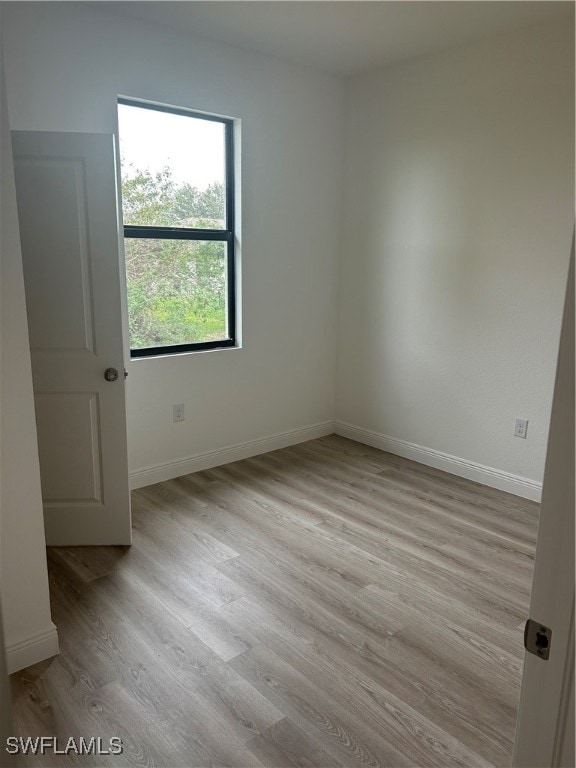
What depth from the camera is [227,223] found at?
12.9 ft

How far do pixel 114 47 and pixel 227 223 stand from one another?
1201 millimetres

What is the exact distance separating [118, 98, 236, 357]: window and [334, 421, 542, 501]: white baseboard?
140 centimetres

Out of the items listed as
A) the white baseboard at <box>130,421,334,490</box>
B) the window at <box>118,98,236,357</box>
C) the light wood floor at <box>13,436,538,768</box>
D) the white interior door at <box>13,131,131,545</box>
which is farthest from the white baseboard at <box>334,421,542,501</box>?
the white interior door at <box>13,131,131,545</box>

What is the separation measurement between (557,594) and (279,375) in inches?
142

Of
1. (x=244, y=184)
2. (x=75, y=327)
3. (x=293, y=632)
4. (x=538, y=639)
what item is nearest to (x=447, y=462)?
Result: (x=293, y=632)

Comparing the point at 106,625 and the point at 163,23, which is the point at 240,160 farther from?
the point at 106,625

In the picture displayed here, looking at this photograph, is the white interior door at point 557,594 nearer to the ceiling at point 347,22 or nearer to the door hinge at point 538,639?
the door hinge at point 538,639

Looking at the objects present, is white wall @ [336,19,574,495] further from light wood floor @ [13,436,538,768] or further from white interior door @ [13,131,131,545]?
white interior door @ [13,131,131,545]

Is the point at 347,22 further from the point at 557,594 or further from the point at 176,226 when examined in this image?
the point at 557,594

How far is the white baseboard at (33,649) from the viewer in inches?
82.7

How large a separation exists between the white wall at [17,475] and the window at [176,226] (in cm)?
160

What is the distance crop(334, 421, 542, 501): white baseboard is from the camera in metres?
3.72

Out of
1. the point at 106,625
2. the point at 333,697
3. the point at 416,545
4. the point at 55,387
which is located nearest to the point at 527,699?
the point at 333,697

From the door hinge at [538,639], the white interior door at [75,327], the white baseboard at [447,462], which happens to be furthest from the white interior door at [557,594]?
the white baseboard at [447,462]
